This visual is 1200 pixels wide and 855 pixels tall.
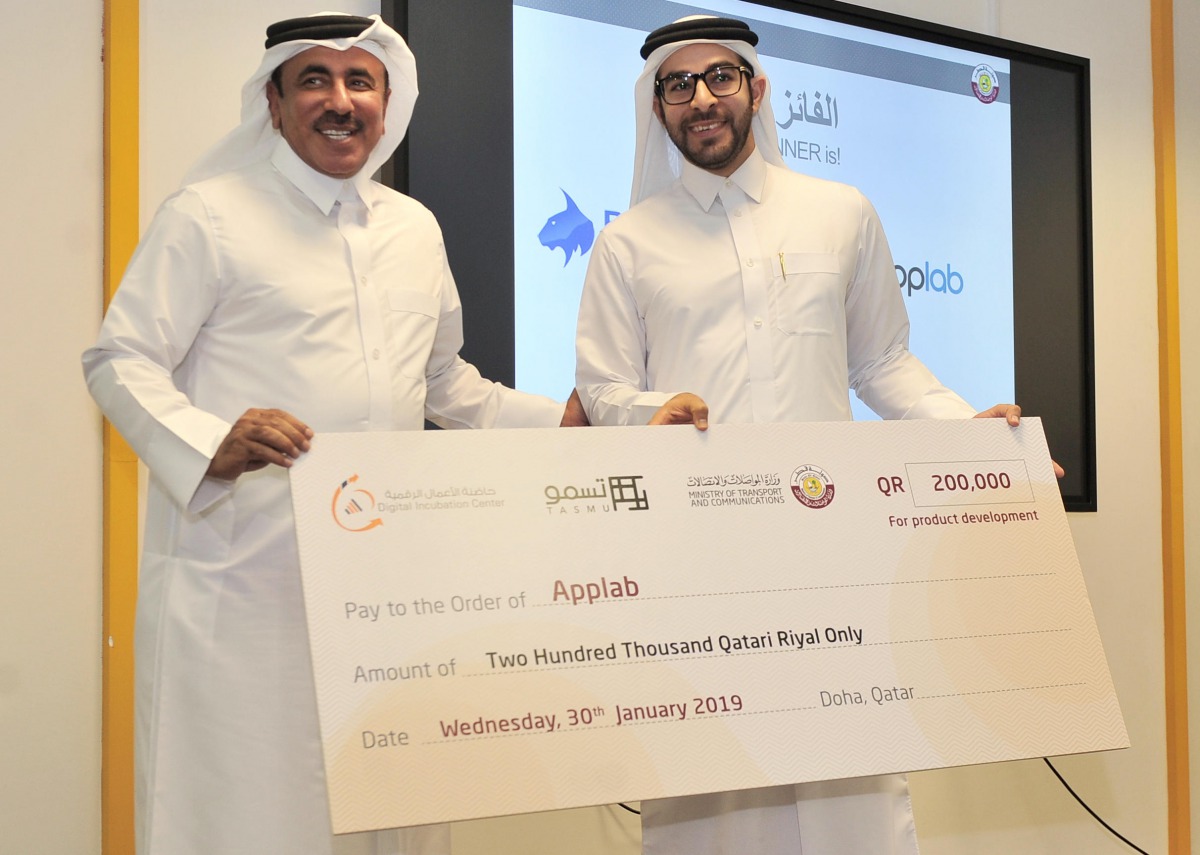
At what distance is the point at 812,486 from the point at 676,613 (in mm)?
350

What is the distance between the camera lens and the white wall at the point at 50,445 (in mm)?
2520

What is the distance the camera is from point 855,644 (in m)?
1.86

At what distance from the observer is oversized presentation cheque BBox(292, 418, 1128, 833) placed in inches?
64.5

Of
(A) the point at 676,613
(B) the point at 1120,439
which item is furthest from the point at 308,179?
(B) the point at 1120,439

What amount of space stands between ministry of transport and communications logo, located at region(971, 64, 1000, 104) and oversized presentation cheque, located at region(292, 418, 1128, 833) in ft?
6.98

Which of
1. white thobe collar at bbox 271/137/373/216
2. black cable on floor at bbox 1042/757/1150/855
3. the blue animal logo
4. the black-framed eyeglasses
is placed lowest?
black cable on floor at bbox 1042/757/1150/855

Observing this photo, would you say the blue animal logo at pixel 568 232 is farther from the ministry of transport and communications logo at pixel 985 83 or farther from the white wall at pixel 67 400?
the ministry of transport and communications logo at pixel 985 83

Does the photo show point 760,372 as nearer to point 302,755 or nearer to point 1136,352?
point 302,755

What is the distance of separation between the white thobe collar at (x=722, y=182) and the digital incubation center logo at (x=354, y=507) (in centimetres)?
114

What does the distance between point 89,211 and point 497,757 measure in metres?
1.71

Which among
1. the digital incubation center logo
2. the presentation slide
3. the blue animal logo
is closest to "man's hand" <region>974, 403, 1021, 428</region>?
the presentation slide

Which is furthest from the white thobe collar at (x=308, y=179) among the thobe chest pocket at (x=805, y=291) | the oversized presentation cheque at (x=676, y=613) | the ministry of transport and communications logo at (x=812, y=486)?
the ministry of transport and communications logo at (x=812, y=486)

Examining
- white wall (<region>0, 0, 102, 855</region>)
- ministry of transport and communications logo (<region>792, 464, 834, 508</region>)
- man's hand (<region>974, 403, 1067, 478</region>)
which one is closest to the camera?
ministry of transport and communications logo (<region>792, 464, 834, 508</region>)

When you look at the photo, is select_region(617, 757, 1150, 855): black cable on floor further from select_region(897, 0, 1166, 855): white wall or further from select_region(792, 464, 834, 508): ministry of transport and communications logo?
select_region(792, 464, 834, 508): ministry of transport and communications logo
